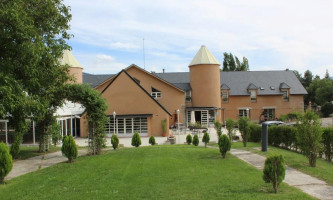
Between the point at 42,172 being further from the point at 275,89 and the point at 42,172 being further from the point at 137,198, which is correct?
the point at 275,89

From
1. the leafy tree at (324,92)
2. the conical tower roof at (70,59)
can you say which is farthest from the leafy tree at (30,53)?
the leafy tree at (324,92)

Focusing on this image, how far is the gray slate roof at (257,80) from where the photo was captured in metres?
48.6

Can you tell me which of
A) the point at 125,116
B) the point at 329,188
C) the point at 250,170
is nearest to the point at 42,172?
the point at 250,170

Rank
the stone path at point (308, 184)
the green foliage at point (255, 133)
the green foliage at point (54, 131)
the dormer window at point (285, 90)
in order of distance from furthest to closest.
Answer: the dormer window at point (285, 90) → the green foliage at point (255, 133) → the green foliage at point (54, 131) → the stone path at point (308, 184)

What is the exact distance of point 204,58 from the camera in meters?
43.1

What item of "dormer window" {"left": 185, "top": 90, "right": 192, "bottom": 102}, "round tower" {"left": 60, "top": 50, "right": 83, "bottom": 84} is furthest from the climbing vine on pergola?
"dormer window" {"left": 185, "top": 90, "right": 192, "bottom": 102}

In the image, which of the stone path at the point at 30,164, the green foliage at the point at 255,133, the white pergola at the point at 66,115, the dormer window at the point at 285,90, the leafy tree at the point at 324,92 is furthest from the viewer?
the leafy tree at the point at 324,92

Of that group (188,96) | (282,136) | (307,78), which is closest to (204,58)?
(188,96)

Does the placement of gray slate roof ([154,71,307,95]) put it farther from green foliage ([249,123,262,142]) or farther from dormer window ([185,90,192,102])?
green foliage ([249,123,262,142])

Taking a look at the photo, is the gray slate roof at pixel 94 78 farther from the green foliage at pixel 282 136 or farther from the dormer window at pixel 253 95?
the green foliage at pixel 282 136

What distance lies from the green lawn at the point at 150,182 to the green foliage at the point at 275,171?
265 millimetres

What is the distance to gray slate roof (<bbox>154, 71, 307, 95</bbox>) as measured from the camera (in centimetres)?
4859

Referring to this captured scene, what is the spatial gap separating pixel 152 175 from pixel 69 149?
550 centimetres

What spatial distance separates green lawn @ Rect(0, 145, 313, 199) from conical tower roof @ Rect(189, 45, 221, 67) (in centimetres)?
3125
